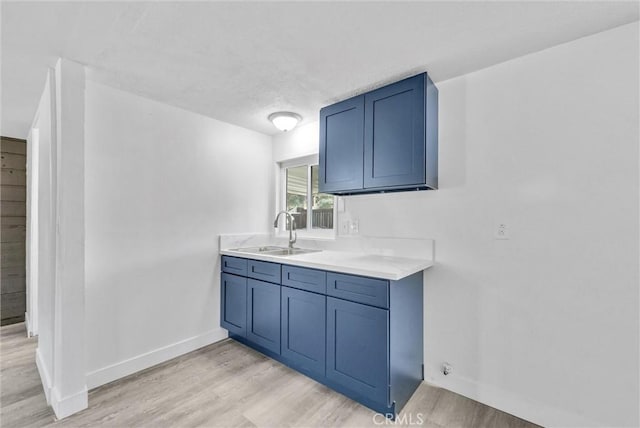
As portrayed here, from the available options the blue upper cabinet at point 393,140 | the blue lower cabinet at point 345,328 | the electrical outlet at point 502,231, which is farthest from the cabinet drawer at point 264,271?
the electrical outlet at point 502,231

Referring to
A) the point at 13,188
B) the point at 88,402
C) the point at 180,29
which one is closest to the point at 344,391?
the point at 88,402

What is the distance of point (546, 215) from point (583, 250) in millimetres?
257

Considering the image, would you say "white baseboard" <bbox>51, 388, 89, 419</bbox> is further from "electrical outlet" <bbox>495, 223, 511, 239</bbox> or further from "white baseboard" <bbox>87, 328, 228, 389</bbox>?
"electrical outlet" <bbox>495, 223, 511, 239</bbox>

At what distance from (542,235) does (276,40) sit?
1.95 metres

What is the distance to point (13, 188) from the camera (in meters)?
3.32

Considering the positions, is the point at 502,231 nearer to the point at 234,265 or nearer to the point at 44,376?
the point at 234,265

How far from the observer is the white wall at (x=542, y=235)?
5.09ft

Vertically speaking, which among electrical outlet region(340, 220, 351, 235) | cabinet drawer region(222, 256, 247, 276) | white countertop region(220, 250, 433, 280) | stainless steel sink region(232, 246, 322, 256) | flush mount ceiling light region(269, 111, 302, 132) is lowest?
cabinet drawer region(222, 256, 247, 276)

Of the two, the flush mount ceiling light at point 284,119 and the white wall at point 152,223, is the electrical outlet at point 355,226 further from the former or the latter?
the white wall at point 152,223

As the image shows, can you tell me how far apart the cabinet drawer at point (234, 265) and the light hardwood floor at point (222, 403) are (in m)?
0.78

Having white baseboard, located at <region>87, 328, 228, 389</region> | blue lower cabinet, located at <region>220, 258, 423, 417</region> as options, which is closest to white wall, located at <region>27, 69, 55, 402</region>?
white baseboard, located at <region>87, 328, 228, 389</region>

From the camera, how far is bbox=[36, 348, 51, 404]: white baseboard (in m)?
1.95

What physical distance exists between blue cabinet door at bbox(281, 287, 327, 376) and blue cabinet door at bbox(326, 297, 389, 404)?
7cm

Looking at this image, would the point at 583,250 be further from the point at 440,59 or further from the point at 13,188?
the point at 13,188
